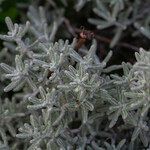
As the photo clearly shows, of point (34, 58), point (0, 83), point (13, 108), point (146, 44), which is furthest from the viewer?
point (146, 44)

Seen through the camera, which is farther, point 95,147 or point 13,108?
point 13,108

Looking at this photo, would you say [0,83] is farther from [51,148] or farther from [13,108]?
[51,148]

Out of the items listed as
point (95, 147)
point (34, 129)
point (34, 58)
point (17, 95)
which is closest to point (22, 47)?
point (34, 58)

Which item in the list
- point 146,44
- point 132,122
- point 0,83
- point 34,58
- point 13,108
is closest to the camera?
point 132,122

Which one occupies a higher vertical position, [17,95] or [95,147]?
[17,95]

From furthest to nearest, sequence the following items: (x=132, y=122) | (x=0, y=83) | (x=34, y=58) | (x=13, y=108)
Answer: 1. (x=0, y=83)
2. (x=13, y=108)
3. (x=34, y=58)
4. (x=132, y=122)

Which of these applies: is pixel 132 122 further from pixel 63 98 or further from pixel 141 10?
pixel 141 10

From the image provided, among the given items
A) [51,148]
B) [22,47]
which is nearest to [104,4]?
[22,47]

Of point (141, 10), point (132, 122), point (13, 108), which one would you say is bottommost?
point (132, 122)

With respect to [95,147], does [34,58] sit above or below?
above
